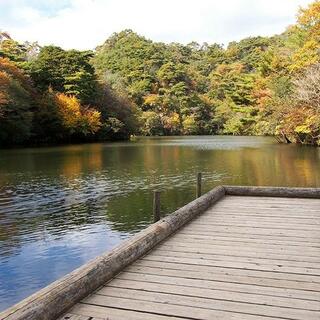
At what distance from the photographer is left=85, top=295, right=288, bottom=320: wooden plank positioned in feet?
9.91

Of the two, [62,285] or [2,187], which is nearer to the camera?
[62,285]

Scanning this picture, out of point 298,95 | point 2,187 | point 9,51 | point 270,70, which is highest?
point 9,51

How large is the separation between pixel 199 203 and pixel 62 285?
3934mm

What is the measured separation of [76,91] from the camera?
48.5 m

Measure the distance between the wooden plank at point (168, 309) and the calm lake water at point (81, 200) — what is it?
9.58 ft

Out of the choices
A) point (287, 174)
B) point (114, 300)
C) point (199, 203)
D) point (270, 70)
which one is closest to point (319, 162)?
point (287, 174)

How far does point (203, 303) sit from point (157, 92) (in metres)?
76.3

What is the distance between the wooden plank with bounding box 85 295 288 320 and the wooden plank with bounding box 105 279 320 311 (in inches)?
8.2

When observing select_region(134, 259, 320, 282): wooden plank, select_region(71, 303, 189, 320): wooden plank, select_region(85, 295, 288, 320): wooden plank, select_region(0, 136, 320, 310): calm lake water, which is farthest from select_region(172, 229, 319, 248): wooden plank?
select_region(0, 136, 320, 310): calm lake water

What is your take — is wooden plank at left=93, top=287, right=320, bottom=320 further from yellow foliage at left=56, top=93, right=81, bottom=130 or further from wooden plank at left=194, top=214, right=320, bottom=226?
yellow foliage at left=56, top=93, right=81, bottom=130

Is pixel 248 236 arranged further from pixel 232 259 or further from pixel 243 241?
pixel 232 259

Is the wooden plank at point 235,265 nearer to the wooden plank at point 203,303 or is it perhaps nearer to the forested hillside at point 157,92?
the wooden plank at point 203,303

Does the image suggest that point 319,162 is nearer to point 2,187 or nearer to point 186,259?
point 2,187

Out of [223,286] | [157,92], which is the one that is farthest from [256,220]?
[157,92]
